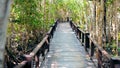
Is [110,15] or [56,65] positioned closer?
[56,65]

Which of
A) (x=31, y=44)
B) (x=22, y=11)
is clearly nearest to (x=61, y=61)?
(x=22, y=11)

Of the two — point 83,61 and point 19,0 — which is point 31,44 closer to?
point 19,0

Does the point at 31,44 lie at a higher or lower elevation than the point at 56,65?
lower

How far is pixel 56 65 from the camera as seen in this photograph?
391 inches

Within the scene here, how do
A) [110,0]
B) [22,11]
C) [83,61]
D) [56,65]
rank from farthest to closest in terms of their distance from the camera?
[110,0]
[22,11]
[83,61]
[56,65]

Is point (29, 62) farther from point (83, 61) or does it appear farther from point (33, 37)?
point (33, 37)

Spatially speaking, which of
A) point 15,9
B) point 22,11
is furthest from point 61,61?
point 22,11

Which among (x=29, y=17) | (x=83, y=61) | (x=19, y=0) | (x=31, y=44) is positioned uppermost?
(x=19, y=0)

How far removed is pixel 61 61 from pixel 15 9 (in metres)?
4.47

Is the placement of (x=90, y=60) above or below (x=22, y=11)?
below

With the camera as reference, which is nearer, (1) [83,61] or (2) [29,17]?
(1) [83,61]

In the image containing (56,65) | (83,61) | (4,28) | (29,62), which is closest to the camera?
(4,28)

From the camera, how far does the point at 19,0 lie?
46.2ft

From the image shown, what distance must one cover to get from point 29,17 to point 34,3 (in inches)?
36.4
